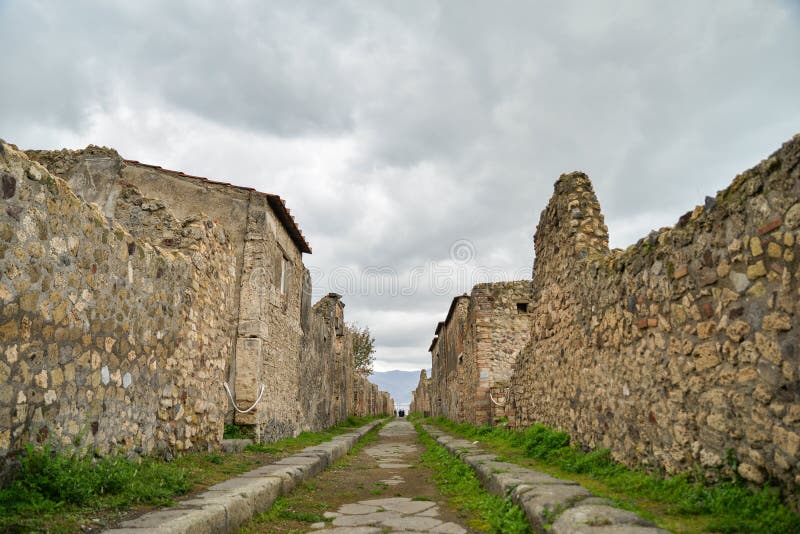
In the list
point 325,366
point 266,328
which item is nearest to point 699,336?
point 266,328

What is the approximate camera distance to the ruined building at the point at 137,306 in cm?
324

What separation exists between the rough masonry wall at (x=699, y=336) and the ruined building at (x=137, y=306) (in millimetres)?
4298

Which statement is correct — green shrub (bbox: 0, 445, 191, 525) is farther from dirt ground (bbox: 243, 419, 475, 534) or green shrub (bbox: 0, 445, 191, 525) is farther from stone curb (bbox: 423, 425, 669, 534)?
stone curb (bbox: 423, 425, 669, 534)

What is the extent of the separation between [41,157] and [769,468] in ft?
32.6

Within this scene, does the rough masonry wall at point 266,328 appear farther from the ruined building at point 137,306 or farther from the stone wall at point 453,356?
the stone wall at point 453,356

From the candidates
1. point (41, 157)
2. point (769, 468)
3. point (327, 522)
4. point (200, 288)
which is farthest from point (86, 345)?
point (41, 157)

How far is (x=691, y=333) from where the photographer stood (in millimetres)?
3809

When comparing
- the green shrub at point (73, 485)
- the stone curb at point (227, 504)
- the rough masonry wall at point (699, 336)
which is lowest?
the stone curb at point (227, 504)

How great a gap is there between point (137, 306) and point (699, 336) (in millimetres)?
4584

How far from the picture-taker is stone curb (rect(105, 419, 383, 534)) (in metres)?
2.88

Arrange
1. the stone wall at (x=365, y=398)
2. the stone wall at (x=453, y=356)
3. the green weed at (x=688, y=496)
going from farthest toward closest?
the stone wall at (x=365, y=398) < the stone wall at (x=453, y=356) < the green weed at (x=688, y=496)

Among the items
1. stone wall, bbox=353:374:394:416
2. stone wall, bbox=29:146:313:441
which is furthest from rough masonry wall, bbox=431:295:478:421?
stone wall, bbox=29:146:313:441

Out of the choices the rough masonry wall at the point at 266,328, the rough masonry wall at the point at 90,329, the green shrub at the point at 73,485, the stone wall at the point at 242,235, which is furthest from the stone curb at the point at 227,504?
the stone wall at the point at 242,235

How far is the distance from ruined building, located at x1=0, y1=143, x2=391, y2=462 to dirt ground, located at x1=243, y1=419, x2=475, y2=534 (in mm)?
1472
